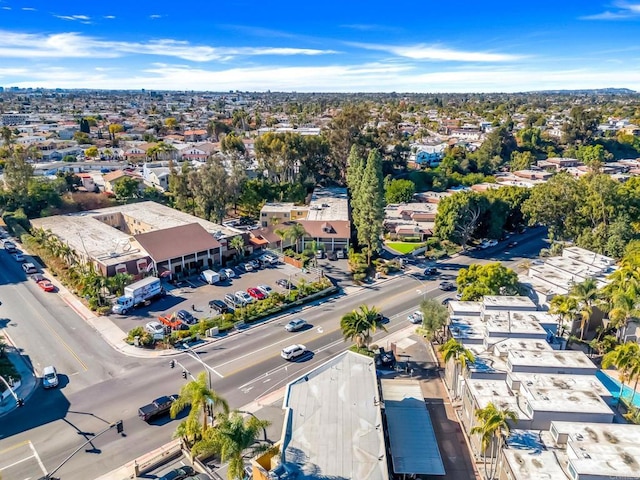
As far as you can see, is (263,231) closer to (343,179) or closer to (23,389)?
(343,179)

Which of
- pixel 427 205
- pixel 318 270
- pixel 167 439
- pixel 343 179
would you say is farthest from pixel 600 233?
pixel 167 439

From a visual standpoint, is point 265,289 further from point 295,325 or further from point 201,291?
point 295,325

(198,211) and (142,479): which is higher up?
(198,211)

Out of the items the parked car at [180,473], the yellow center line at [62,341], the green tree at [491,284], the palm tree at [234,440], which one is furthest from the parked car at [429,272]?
the yellow center line at [62,341]

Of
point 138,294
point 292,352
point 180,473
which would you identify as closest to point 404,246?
point 292,352

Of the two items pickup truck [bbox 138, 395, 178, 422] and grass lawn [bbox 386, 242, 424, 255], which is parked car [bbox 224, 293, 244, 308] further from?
grass lawn [bbox 386, 242, 424, 255]

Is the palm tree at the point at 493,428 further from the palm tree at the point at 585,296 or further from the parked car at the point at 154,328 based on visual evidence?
the parked car at the point at 154,328
